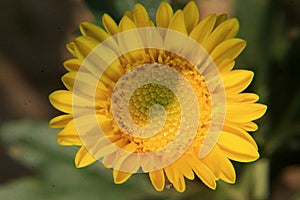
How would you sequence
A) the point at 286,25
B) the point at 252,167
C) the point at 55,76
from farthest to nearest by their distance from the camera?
the point at 55,76
the point at 286,25
the point at 252,167

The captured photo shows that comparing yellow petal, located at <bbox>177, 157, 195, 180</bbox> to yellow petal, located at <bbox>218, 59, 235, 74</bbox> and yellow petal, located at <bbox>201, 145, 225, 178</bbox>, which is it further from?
yellow petal, located at <bbox>218, 59, 235, 74</bbox>

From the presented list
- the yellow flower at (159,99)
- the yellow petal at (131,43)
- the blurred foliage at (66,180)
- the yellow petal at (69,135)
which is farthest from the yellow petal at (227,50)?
the blurred foliage at (66,180)

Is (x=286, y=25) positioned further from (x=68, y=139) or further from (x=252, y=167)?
(x=68, y=139)

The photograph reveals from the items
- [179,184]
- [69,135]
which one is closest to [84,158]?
Answer: [69,135]

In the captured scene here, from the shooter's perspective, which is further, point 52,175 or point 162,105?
point 52,175

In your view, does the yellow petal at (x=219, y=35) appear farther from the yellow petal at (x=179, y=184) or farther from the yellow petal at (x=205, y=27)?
the yellow petal at (x=179, y=184)

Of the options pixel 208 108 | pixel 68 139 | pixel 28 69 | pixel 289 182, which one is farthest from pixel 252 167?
pixel 28 69

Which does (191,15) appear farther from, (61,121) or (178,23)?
(61,121)
